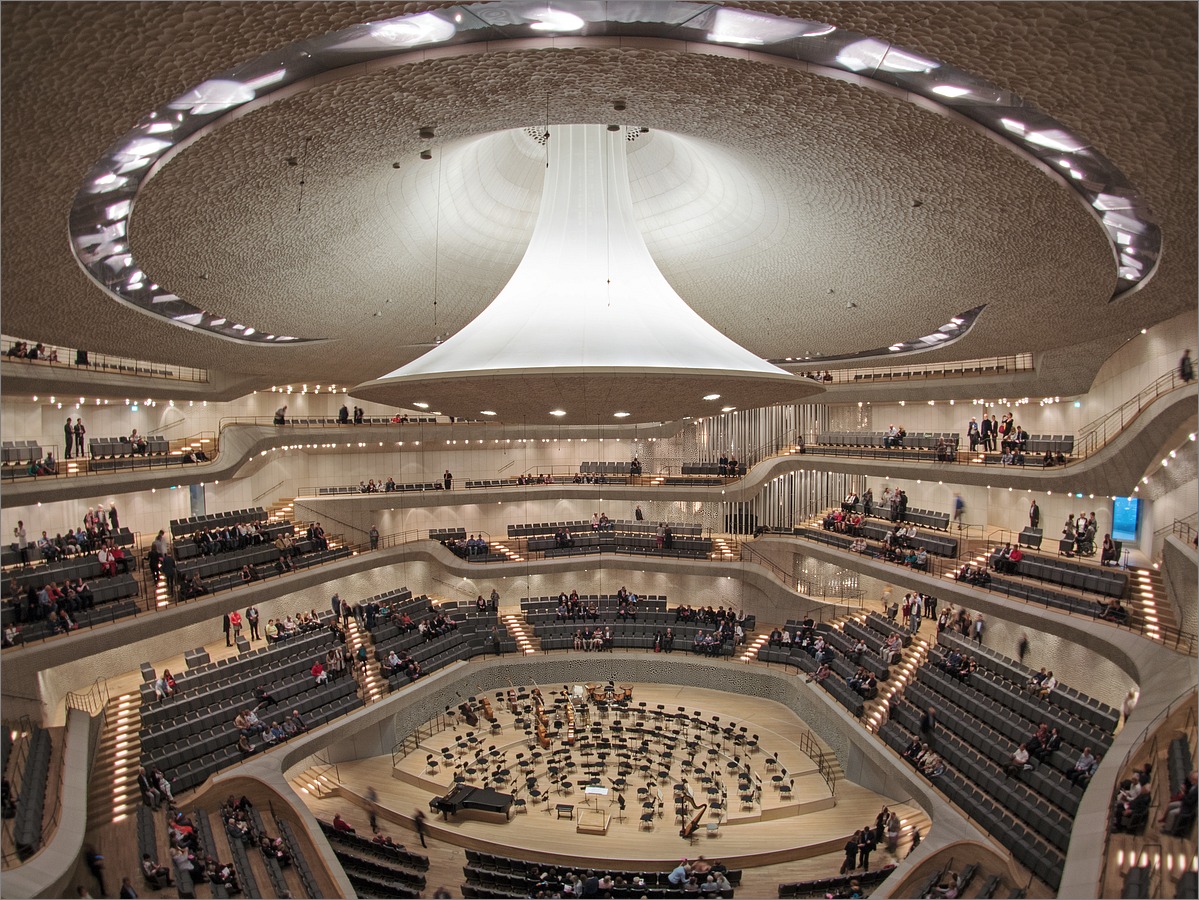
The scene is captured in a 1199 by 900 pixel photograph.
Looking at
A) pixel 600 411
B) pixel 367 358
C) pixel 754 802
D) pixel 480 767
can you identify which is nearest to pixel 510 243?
pixel 600 411

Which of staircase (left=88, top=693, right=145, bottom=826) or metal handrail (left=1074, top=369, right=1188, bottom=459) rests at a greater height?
metal handrail (left=1074, top=369, right=1188, bottom=459)

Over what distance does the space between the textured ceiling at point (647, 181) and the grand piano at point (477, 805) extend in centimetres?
1170

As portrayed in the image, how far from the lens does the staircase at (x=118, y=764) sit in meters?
14.0

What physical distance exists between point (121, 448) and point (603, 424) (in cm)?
1477

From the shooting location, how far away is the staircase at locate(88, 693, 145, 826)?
13969 mm

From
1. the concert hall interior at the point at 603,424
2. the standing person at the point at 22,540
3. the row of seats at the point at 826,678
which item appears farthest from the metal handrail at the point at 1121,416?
the standing person at the point at 22,540

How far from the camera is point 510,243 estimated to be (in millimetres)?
17266

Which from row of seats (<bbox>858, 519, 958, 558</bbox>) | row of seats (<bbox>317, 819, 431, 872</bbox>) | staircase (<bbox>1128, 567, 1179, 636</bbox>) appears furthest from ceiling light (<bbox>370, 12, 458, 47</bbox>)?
row of seats (<bbox>858, 519, 958, 558</bbox>)

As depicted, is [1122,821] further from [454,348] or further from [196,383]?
[196,383]

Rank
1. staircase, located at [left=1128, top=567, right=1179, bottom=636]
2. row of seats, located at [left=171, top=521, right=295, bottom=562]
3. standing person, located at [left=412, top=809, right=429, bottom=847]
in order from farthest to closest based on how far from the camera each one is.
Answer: row of seats, located at [left=171, top=521, right=295, bottom=562] < standing person, located at [left=412, top=809, right=429, bottom=847] < staircase, located at [left=1128, top=567, right=1179, bottom=636]

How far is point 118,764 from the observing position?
1500 centimetres

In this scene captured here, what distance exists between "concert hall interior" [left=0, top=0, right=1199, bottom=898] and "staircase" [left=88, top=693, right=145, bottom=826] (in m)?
0.13

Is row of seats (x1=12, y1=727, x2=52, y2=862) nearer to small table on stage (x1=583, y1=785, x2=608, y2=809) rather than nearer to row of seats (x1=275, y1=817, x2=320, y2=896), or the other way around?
row of seats (x1=275, y1=817, x2=320, y2=896)

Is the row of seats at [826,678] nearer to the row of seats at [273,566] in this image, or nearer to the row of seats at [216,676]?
the row of seats at [216,676]
